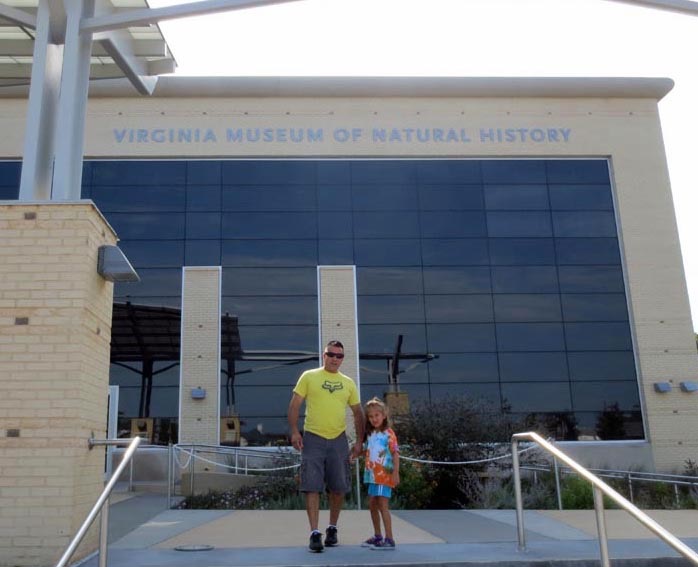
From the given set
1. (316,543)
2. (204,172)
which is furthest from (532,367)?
(316,543)

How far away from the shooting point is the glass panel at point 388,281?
→ 73.8 feet

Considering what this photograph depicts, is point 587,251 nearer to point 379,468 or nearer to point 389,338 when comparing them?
point 389,338

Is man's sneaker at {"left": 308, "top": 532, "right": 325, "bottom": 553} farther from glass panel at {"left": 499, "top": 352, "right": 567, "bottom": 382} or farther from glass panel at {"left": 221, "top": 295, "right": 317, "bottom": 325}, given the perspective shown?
glass panel at {"left": 499, "top": 352, "right": 567, "bottom": 382}

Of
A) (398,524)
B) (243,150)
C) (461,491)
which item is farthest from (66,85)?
(243,150)

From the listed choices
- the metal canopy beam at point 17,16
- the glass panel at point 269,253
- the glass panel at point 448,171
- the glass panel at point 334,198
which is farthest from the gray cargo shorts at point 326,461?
the glass panel at point 448,171

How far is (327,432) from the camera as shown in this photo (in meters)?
6.06

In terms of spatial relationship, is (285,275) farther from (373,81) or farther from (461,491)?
(461,491)

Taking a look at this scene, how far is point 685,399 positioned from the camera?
71.8ft

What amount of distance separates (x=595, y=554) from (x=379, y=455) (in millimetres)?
1932

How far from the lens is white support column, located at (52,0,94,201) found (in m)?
6.61

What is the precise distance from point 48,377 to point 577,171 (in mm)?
21836

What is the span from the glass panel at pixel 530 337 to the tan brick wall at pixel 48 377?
1739cm

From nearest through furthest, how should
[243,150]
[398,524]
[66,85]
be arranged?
[66,85] < [398,524] < [243,150]

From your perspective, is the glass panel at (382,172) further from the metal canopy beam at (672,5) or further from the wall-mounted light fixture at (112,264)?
the wall-mounted light fixture at (112,264)
